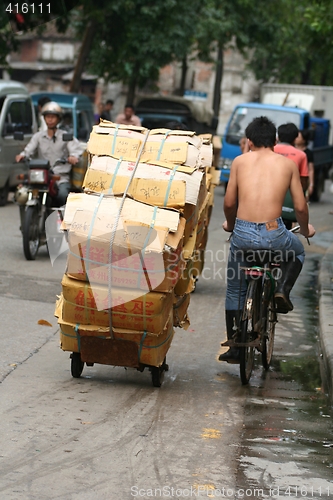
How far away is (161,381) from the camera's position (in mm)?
6457

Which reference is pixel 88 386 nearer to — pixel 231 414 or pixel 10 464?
pixel 231 414

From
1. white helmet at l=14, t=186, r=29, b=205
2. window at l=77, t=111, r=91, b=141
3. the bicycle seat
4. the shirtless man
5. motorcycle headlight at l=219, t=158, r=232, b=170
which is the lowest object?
motorcycle headlight at l=219, t=158, r=232, b=170

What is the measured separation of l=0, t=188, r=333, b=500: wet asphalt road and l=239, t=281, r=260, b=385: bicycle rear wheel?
14cm

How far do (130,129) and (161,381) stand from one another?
1.76 meters

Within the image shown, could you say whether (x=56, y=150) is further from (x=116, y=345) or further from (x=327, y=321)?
(x=116, y=345)

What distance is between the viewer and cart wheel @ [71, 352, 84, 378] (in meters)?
6.30

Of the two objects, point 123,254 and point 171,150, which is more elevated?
point 171,150

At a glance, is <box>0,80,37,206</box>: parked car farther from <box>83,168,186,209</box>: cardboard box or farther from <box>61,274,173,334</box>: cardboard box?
<box>61,274,173,334</box>: cardboard box

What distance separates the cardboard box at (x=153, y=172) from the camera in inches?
238

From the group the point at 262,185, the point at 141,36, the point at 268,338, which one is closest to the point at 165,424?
the point at 268,338

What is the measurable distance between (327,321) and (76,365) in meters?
2.79

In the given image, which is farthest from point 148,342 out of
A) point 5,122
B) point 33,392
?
point 5,122

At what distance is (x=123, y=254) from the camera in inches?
226

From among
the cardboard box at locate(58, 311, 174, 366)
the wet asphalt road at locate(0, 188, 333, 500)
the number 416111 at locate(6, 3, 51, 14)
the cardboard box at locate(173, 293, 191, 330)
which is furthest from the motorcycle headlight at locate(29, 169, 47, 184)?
the number 416111 at locate(6, 3, 51, 14)
